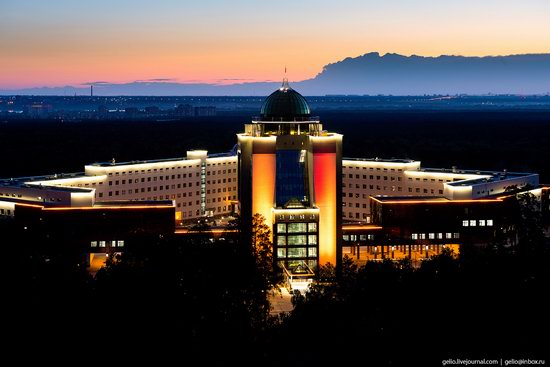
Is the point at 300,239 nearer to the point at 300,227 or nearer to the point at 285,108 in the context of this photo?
the point at 300,227

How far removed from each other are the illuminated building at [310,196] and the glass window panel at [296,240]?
0.09m

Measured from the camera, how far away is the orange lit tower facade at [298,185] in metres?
73.2

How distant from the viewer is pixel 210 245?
62750 millimetres

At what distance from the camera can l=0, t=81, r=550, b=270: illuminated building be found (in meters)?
75.2

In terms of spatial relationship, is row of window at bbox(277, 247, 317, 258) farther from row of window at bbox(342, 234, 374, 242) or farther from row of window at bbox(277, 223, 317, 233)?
row of window at bbox(342, 234, 374, 242)

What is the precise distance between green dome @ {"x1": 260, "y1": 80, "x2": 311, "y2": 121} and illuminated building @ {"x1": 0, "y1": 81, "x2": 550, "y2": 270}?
95mm

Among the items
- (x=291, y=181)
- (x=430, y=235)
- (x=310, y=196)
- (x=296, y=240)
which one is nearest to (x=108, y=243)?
(x=296, y=240)

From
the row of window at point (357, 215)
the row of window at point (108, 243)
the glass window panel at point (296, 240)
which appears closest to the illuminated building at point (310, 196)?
the glass window panel at point (296, 240)

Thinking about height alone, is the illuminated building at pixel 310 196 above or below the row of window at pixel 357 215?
above

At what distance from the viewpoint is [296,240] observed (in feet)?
240

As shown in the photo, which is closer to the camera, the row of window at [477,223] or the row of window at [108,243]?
the row of window at [108,243]

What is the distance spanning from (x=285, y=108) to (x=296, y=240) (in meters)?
13.6

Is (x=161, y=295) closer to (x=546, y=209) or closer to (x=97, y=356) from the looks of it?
(x=97, y=356)

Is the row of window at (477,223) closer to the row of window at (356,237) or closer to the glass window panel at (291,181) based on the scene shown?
the row of window at (356,237)
